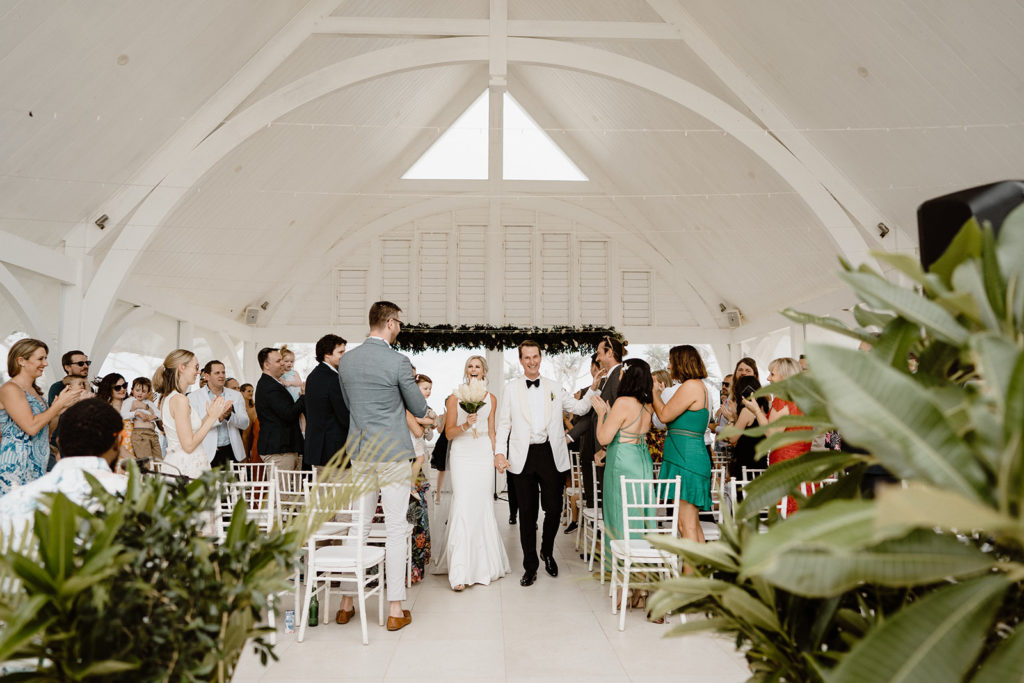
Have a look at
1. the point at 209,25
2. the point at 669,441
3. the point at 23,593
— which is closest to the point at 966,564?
the point at 23,593

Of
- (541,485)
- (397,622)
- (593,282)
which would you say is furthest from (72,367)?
(593,282)

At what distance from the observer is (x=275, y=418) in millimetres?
5309

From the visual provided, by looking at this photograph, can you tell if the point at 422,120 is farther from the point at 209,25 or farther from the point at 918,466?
the point at 918,466

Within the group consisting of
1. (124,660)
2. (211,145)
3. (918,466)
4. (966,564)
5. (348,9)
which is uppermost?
(348,9)

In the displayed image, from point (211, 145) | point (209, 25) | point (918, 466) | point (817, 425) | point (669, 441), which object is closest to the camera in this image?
point (918, 466)

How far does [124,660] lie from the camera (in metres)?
1.08

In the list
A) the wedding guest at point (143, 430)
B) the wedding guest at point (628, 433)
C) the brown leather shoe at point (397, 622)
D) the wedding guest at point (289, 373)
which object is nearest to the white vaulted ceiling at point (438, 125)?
the wedding guest at point (143, 430)

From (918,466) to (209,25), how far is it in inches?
296

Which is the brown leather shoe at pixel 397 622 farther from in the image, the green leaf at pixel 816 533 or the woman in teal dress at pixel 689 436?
the green leaf at pixel 816 533

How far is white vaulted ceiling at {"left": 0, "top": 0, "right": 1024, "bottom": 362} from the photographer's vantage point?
5941 mm

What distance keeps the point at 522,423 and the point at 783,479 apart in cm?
396

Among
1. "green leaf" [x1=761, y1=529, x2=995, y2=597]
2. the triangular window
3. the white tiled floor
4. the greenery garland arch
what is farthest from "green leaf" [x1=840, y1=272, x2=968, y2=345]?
the triangular window

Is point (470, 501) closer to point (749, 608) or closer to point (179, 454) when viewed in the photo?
point (179, 454)

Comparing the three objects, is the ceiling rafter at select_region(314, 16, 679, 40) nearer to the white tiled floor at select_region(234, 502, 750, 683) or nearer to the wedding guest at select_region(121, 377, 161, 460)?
the wedding guest at select_region(121, 377, 161, 460)
